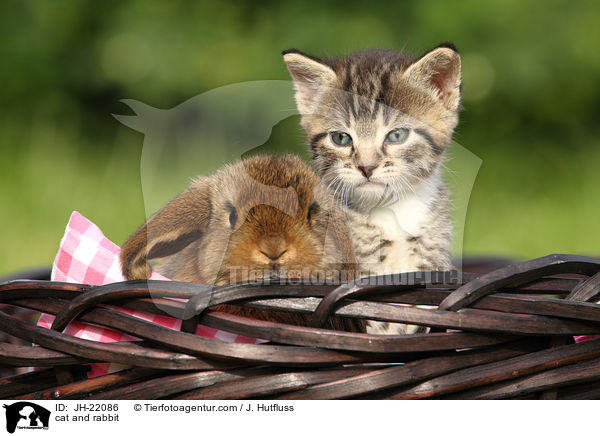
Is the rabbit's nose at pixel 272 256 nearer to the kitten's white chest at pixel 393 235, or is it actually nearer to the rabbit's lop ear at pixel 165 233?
the rabbit's lop ear at pixel 165 233

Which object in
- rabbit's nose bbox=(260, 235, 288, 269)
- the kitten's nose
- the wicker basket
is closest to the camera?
the wicker basket

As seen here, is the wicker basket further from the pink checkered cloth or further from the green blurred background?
the green blurred background

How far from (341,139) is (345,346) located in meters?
0.52

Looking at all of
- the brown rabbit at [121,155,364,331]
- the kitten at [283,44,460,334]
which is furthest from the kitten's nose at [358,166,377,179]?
the brown rabbit at [121,155,364,331]

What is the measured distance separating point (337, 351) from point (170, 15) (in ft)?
2.90

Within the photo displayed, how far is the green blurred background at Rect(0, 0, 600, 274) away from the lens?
1255mm

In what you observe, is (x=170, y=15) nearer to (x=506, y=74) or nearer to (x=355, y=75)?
(x=355, y=75)

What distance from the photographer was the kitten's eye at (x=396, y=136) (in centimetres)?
121

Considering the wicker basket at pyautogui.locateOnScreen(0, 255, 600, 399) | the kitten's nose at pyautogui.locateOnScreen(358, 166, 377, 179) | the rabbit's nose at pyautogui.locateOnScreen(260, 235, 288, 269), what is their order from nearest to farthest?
the wicker basket at pyautogui.locateOnScreen(0, 255, 600, 399) → the rabbit's nose at pyautogui.locateOnScreen(260, 235, 288, 269) → the kitten's nose at pyautogui.locateOnScreen(358, 166, 377, 179)

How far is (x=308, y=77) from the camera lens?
1257 mm
